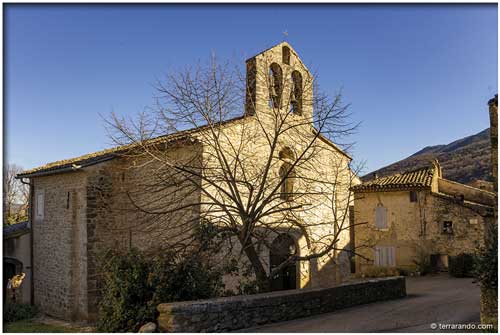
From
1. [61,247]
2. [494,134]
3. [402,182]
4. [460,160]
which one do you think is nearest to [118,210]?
[61,247]

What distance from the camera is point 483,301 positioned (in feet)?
21.7

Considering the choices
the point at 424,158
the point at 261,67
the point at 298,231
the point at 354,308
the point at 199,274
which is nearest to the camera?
the point at 199,274

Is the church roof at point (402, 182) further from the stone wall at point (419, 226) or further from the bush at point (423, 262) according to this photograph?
A: the bush at point (423, 262)

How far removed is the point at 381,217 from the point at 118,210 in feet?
40.5

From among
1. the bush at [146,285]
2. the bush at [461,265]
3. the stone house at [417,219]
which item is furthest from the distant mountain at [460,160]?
the bush at [146,285]

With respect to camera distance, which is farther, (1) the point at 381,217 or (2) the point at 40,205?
(1) the point at 381,217

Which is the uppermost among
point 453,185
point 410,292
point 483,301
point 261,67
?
point 261,67

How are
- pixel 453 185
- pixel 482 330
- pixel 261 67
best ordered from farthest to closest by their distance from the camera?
pixel 453 185 → pixel 261 67 → pixel 482 330

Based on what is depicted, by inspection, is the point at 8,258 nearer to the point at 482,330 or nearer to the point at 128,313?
the point at 128,313

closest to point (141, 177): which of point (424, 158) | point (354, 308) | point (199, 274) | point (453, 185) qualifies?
point (199, 274)

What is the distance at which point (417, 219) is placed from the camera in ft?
61.4

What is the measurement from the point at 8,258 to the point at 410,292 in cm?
1321

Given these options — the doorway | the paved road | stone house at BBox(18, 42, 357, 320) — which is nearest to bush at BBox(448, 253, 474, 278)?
the paved road

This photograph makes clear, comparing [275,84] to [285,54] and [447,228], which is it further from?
[447,228]
